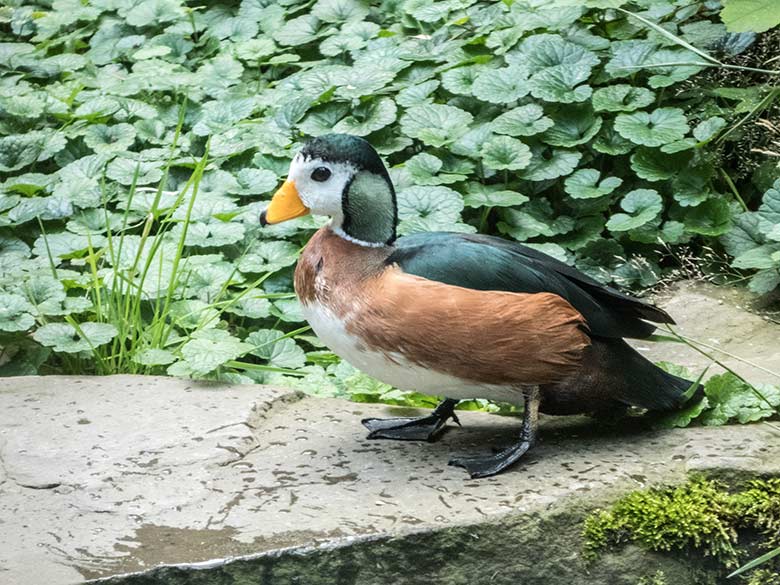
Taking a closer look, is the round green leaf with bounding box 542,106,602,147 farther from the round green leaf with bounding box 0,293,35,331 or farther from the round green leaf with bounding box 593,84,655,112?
the round green leaf with bounding box 0,293,35,331

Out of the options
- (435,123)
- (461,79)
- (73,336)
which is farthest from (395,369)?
(461,79)

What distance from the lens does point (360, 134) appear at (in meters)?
5.48

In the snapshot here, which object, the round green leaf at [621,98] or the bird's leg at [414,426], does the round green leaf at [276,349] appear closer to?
the bird's leg at [414,426]

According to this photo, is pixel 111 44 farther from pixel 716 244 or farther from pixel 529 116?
pixel 716 244

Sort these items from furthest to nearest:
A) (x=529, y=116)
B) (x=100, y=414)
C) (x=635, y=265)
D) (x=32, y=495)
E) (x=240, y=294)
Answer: (x=529, y=116), (x=635, y=265), (x=240, y=294), (x=100, y=414), (x=32, y=495)

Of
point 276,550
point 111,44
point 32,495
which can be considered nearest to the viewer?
point 276,550

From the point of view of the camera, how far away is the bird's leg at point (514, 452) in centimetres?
332

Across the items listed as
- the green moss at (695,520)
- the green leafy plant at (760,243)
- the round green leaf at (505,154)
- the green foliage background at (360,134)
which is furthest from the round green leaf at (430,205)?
the green moss at (695,520)

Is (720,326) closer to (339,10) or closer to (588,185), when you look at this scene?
(588,185)

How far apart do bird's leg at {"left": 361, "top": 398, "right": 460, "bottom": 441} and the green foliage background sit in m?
0.55

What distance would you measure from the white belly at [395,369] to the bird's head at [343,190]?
0.26 meters

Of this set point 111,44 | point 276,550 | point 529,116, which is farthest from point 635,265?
point 111,44

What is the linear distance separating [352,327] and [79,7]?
4669 millimetres

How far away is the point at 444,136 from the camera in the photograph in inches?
210
